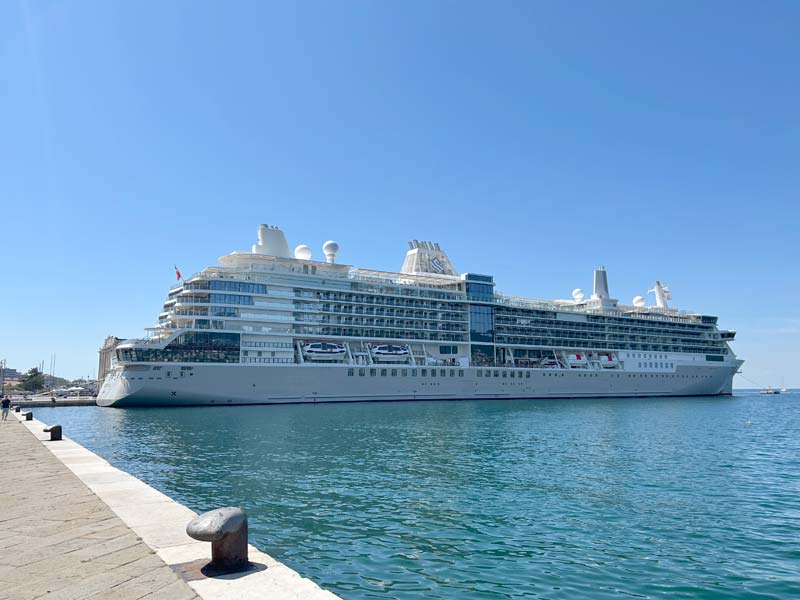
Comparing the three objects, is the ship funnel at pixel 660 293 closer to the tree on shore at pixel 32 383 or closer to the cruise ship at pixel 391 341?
the cruise ship at pixel 391 341

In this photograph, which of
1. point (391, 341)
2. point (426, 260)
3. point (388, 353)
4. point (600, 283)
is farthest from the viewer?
point (600, 283)

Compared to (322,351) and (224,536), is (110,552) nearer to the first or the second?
(224,536)

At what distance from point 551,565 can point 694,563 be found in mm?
2974

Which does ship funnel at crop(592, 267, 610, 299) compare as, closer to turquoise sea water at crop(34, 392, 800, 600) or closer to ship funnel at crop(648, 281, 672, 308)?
ship funnel at crop(648, 281, 672, 308)

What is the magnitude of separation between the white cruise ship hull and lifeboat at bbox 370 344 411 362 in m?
1.62

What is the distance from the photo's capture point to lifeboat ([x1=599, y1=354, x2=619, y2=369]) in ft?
285

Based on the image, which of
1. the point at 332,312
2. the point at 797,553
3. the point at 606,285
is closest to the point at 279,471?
the point at 797,553

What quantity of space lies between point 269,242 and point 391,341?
19423 mm

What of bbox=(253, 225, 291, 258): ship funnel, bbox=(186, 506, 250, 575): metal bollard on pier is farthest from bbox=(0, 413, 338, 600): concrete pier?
bbox=(253, 225, 291, 258): ship funnel

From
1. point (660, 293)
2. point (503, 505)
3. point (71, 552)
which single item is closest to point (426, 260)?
point (660, 293)

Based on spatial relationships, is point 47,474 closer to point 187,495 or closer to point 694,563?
point 187,495

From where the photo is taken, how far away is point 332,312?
219 ft

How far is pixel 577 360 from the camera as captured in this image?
85.0 metres

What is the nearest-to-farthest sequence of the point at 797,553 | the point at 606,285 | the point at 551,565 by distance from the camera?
1. the point at 551,565
2. the point at 797,553
3. the point at 606,285
